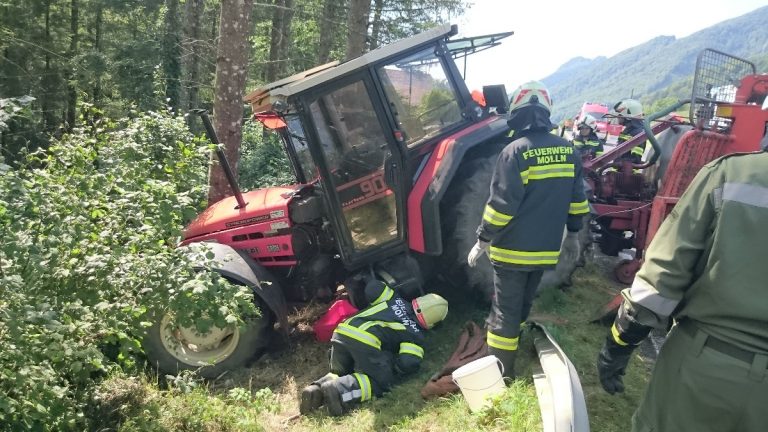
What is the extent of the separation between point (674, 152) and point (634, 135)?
2.28 metres

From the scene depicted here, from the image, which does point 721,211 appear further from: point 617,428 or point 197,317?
point 197,317

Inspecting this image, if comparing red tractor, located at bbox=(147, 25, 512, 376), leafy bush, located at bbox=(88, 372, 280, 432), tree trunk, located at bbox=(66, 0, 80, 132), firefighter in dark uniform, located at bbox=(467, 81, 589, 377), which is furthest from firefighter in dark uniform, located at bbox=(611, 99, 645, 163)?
tree trunk, located at bbox=(66, 0, 80, 132)

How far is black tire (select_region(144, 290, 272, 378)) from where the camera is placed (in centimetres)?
432

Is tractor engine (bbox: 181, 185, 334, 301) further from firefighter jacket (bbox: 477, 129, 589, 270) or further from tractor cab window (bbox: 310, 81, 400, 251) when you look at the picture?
firefighter jacket (bbox: 477, 129, 589, 270)

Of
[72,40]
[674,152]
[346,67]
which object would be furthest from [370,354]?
[72,40]

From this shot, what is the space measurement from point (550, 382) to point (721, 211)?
5.16 feet

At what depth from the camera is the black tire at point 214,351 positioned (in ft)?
14.2

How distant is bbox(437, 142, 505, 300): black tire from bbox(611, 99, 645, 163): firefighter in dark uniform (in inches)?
105

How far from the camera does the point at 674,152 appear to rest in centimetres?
491

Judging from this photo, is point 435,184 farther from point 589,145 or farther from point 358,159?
point 589,145

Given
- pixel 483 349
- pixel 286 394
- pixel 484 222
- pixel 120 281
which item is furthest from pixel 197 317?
pixel 483 349

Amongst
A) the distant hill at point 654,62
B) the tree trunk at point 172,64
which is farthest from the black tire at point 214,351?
the distant hill at point 654,62

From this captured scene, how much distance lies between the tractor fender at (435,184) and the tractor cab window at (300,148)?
1038 millimetres

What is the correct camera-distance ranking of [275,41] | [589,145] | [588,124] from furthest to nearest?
[275,41], [588,124], [589,145]
